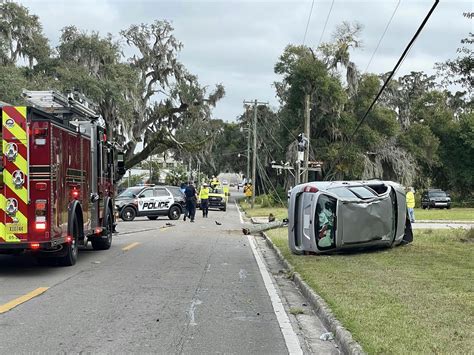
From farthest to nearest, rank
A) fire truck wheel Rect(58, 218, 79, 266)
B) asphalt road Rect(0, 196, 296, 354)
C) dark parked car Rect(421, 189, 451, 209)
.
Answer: dark parked car Rect(421, 189, 451, 209)
fire truck wheel Rect(58, 218, 79, 266)
asphalt road Rect(0, 196, 296, 354)

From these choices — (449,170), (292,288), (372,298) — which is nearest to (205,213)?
(292,288)

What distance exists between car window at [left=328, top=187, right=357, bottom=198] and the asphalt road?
2.53m

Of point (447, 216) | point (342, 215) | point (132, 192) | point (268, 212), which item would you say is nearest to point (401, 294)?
point (342, 215)

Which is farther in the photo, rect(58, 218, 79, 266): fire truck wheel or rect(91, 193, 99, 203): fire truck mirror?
rect(91, 193, 99, 203): fire truck mirror

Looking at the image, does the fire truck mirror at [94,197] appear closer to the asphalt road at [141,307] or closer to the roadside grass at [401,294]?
the asphalt road at [141,307]

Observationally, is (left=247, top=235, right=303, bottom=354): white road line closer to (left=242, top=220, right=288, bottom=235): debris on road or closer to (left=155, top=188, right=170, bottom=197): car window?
(left=242, top=220, right=288, bottom=235): debris on road

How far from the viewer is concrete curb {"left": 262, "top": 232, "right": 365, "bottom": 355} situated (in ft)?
19.5

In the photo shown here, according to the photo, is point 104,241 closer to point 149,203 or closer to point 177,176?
point 149,203

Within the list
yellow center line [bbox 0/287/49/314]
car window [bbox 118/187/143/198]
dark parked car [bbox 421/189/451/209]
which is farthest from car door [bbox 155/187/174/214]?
dark parked car [bbox 421/189/451/209]

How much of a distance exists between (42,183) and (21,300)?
2331 millimetres

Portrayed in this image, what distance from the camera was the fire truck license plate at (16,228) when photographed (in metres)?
9.93

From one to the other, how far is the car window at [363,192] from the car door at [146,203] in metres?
17.6

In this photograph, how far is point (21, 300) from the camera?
8352mm

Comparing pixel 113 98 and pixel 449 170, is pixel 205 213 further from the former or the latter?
pixel 449 170
